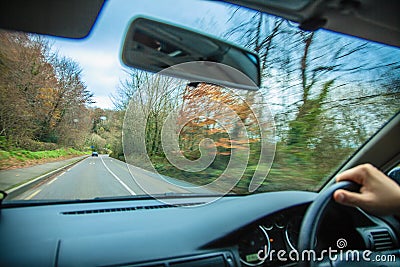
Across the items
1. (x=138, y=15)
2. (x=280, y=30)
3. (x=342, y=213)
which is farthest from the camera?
(x=280, y=30)

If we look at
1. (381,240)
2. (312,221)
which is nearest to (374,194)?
(312,221)

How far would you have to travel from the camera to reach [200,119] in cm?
484

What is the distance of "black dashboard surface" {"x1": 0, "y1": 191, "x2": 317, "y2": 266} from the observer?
1835 millimetres

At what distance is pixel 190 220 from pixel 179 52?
1.31 meters

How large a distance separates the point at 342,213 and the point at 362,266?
18.3 inches

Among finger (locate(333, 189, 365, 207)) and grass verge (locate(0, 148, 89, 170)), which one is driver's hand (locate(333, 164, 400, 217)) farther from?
grass verge (locate(0, 148, 89, 170))

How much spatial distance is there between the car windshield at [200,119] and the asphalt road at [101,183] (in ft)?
0.06

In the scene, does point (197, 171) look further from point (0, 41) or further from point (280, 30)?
point (0, 41)

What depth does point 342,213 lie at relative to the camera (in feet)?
8.19

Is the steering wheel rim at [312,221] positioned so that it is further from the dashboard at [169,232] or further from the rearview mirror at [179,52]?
the rearview mirror at [179,52]

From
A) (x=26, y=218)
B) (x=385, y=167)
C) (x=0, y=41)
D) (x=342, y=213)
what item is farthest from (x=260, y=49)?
(x=26, y=218)

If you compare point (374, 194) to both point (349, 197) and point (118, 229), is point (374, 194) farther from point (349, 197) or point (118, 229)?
point (118, 229)

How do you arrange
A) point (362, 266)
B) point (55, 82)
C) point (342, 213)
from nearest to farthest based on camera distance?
point (362, 266) < point (342, 213) < point (55, 82)

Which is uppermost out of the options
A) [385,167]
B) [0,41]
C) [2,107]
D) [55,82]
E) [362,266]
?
[0,41]
